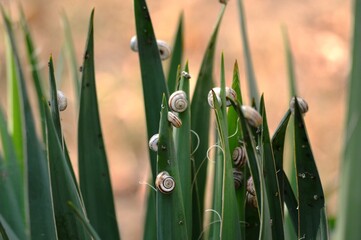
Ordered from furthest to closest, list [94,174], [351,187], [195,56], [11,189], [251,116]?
1. [195,56]
2. [11,189]
3. [94,174]
4. [251,116]
5. [351,187]

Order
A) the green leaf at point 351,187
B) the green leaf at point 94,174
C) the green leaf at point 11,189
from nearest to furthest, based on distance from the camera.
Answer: the green leaf at point 351,187 < the green leaf at point 94,174 < the green leaf at point 11,189

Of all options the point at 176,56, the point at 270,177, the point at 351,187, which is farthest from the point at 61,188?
the point at 176,56

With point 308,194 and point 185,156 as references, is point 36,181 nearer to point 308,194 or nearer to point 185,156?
point 185,156

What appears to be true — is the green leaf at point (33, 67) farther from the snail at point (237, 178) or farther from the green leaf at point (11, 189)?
the snail at point (237, 178)

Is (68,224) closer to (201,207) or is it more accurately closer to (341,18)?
(201,207)

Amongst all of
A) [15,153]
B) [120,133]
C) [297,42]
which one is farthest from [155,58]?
[297,42]

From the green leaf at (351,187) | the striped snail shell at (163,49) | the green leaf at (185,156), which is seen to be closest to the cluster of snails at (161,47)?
the striped snail shell at (163,49)

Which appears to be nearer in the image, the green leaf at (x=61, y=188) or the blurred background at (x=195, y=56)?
the green leaf at (x=61, y=188)
